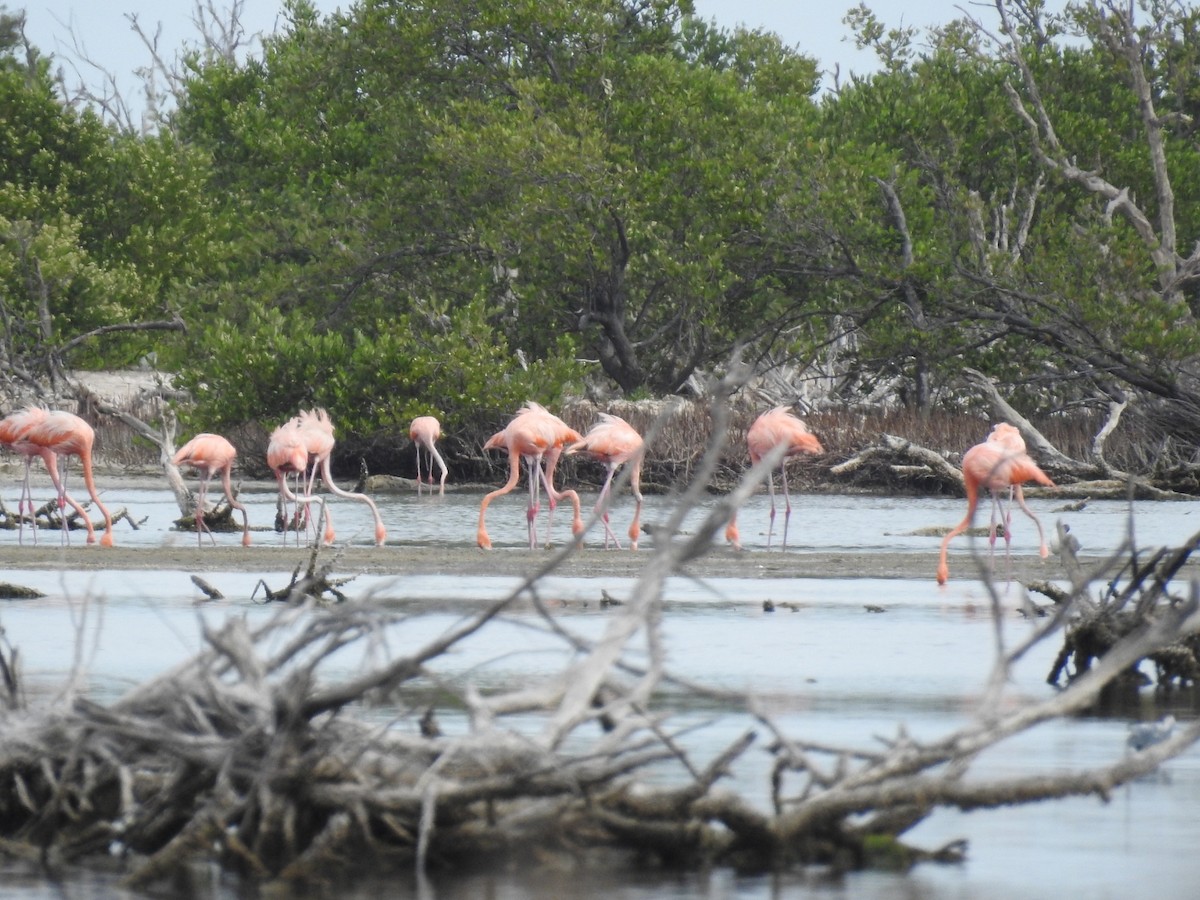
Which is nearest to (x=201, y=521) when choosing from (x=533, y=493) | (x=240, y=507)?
(x=240, y=507)

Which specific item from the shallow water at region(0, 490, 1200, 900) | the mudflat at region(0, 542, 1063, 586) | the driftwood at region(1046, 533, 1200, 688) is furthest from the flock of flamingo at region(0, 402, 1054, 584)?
the driftwood at region(1046, 533, 1200, 688)

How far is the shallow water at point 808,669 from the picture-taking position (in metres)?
4.97

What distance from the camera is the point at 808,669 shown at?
8.93 metres

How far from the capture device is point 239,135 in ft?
137

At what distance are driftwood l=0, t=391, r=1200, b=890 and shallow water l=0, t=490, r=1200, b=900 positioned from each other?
0.41ft

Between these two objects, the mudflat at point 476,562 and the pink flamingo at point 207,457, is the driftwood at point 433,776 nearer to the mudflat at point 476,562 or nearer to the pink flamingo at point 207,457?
the mudflat at point 476,562

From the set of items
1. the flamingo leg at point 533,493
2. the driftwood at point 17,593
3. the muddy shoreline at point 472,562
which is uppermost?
the flamingo leg at point 533,493

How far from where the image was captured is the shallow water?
4969mm

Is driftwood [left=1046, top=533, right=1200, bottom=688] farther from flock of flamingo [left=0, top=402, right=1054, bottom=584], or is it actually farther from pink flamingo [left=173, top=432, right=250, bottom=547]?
pink flamingo [left=173, top=432, right=250, bottom=547]

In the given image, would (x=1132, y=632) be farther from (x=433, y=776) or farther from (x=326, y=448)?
(x=326, y=448)

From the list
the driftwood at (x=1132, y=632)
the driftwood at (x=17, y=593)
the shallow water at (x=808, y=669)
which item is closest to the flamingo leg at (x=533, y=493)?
the shallow water at (x=808, y=669)

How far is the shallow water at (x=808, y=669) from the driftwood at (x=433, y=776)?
13cm

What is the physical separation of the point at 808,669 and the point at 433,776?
4.57m

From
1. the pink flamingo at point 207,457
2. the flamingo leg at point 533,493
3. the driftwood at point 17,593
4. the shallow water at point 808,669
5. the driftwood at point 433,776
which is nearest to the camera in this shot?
the driftwood at point 433,776
